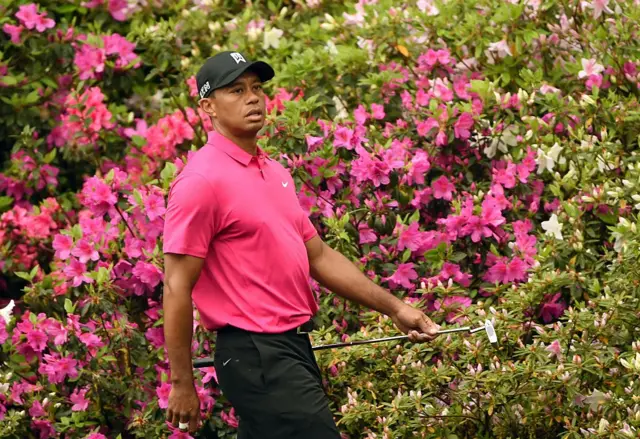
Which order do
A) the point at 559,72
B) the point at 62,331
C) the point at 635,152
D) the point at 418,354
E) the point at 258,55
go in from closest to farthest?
the point at 418,354
the point at 62,331
the point at 635,152
the point at 559,72
the point at 258,55

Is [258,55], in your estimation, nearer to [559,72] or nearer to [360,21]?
[360,21]

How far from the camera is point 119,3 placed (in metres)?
7.66

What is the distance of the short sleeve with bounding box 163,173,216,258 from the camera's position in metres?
4.21

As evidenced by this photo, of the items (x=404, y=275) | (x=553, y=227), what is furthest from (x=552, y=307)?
(x=404, y=275)

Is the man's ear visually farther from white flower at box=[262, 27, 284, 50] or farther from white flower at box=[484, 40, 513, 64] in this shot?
white flower at box=[262, 27, 284, 50]

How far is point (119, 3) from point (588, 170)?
9.93 ft

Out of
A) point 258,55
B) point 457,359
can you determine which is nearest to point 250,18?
point 258,55

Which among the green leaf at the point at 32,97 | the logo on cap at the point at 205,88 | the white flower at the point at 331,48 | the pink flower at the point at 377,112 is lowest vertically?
the pink flower at the point at 377,112

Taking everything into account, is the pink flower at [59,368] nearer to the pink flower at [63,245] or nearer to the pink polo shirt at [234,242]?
the pink flower at [63,245]

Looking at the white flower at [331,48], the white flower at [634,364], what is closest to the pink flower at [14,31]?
the white flower at [331,48]

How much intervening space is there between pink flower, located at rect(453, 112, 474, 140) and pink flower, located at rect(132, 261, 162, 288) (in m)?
1.46

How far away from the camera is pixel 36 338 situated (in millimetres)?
5781

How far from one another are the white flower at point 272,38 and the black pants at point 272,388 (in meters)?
3.14

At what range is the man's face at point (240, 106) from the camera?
4.45m
